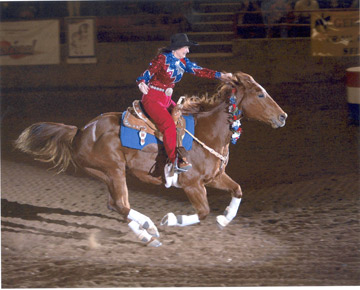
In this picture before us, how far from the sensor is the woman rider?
5062mm

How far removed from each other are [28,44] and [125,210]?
35.4 ft

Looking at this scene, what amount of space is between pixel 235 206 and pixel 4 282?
210 cm

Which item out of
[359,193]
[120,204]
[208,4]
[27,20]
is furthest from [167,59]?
[27,20]

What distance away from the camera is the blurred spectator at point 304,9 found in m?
14.9

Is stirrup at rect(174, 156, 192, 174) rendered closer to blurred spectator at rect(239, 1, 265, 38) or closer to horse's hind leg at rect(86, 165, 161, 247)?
horse's hind leg at rect(86, 165, 161, 247)

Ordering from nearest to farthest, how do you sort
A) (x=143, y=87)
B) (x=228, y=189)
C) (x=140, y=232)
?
(x=143, y=87) < (x=140, y=232) < (x=228, y=189)

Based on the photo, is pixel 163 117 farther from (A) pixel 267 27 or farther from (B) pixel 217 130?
(A) pixel 267 27

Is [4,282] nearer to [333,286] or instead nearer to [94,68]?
[333,286]

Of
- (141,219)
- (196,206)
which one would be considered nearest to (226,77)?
(196,206)

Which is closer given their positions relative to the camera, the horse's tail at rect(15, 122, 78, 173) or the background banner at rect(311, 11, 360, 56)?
the horse's tail at rect(15, 122, 78, 173)

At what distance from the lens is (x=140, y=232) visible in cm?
538

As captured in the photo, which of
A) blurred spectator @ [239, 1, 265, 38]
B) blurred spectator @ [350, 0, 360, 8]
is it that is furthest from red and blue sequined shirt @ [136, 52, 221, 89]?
blurred spectator @ [350, 0, 360, 8]

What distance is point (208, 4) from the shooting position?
45.8 ft

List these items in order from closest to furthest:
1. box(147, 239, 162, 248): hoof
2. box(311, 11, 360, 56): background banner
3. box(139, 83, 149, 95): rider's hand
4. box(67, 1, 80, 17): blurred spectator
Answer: box(139, 83, 149, 95): rider's hand < box(147, 239, 162, 248): hoof < box(67, 1, 80, 17): blurred spectator < box(311, 11, 360, 56): background banner
